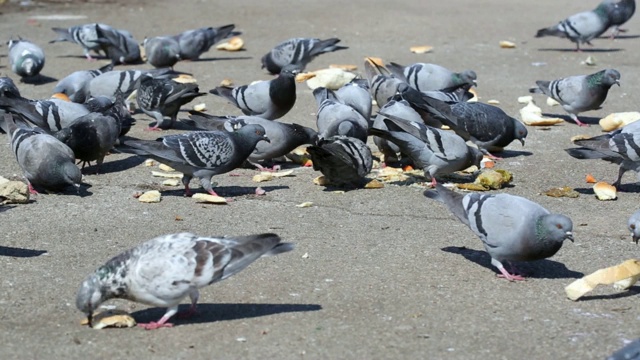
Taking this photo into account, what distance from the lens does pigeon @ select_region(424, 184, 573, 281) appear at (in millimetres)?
6059

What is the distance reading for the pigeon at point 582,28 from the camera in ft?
48.5

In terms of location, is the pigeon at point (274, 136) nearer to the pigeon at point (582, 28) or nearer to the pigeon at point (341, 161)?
the pigeon at point (341, 161)

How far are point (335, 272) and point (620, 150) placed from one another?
3175mm

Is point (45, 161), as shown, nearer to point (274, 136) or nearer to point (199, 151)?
point (199, 151)

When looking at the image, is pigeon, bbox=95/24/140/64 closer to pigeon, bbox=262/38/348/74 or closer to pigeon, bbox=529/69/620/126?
pigeon, bbox=262/38/348/74

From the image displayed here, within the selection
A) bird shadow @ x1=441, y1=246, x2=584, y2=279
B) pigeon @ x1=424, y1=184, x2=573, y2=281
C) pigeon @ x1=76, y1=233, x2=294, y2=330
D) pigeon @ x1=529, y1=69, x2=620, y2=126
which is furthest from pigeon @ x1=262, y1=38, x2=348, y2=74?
pigeon @ x1=76, y1=233, x2=294, y2=330

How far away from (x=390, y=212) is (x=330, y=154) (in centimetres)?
78

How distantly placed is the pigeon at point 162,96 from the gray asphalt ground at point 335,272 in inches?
11.7

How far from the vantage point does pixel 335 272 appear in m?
6.36

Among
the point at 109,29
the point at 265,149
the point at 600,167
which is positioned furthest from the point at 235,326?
the point at 109,29

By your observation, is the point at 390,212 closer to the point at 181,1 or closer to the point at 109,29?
the point at 109,29

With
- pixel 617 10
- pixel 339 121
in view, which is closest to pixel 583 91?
pixel 339 121

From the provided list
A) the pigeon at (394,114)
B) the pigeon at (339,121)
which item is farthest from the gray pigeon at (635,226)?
the pigeon at (339,121)

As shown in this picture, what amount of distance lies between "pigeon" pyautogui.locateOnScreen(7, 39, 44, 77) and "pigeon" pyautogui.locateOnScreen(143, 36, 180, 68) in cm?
151
